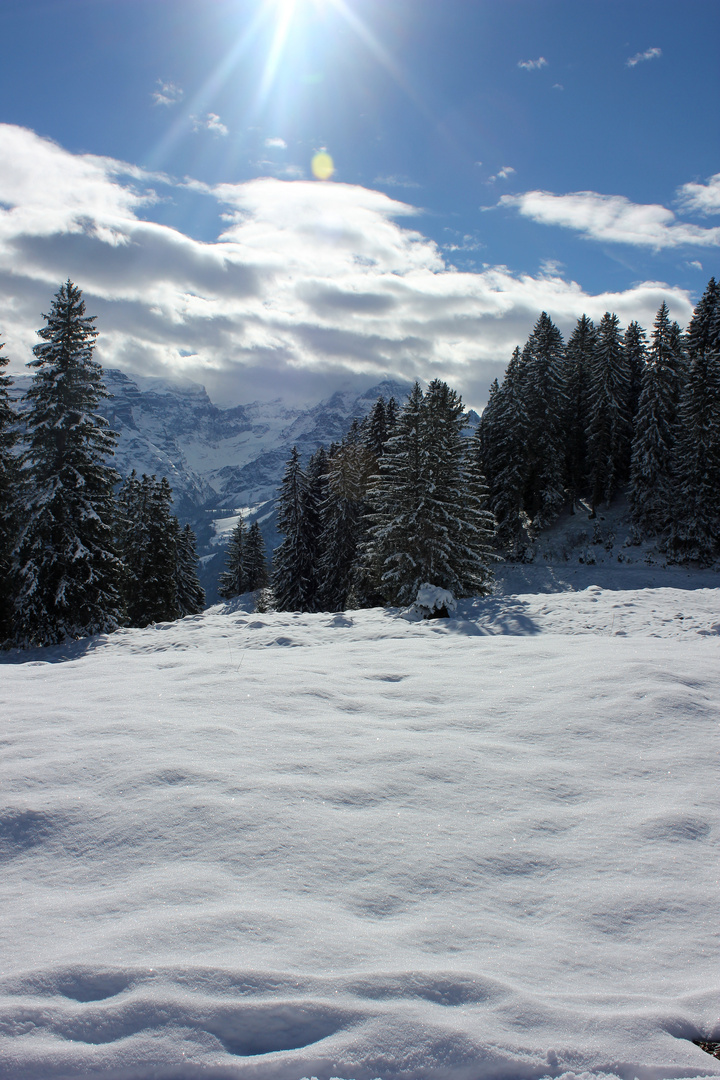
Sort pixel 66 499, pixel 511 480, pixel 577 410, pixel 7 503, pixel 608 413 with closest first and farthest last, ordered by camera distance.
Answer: pixel 66 499
pixel 7 503
pixel 511 480
pixel 608 413
pixel 577 410

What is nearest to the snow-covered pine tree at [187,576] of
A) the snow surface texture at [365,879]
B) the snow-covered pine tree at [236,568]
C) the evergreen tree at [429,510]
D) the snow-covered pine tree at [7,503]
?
the snow-covered pine tree at [236,568]

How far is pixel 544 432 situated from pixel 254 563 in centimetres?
3004

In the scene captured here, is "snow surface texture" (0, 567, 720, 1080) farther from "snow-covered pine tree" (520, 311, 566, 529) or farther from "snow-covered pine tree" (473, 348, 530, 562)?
"snow-covered pine tree" (520, 311, 566, 529)

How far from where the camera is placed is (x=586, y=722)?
19.2 ft

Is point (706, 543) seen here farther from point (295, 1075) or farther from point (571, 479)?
point (295, 1075)

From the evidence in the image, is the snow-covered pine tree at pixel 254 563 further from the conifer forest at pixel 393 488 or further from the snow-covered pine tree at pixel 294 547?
the snow-covered pine tree at pixel 294 547

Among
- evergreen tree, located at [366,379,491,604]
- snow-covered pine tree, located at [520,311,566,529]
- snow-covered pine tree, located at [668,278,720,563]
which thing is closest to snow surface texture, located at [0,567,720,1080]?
evergreen tree, located at [366,379,491,604]

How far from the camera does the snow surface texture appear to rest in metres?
2.36

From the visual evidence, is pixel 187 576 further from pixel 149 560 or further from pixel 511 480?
pixel 511 480

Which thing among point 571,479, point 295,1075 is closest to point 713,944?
point 295,1075

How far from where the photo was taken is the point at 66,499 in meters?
17.1

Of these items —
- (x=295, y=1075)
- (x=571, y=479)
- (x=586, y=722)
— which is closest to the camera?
(x=295, y=1075)

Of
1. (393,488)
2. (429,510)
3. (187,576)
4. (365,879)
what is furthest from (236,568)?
(365,879)

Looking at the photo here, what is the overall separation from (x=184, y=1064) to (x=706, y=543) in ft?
134
